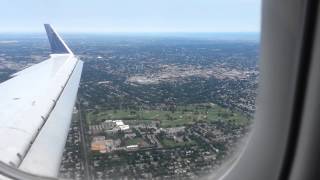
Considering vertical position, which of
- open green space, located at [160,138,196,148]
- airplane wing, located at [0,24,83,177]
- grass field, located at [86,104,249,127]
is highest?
grass field, located at [86,104,249,127]

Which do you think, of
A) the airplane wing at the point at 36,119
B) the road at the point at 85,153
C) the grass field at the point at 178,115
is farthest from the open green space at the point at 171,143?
the airplane wing at the point at 36,119

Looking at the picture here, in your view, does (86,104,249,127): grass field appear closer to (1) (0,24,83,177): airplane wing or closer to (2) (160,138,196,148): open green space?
(2) (160,138,196,148): open green space

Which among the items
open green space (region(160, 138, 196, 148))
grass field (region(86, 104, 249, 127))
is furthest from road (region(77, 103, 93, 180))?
open green space (region(160, 138, 196, 148))

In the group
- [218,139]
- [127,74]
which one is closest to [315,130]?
[218,139]

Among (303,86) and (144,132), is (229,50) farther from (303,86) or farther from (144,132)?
(303,86)

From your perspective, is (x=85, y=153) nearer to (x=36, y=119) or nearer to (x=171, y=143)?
(x=171, y=143)

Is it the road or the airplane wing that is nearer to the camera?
the road

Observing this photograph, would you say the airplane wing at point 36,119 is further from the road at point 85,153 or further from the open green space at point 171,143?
the open green space at point 171,143
